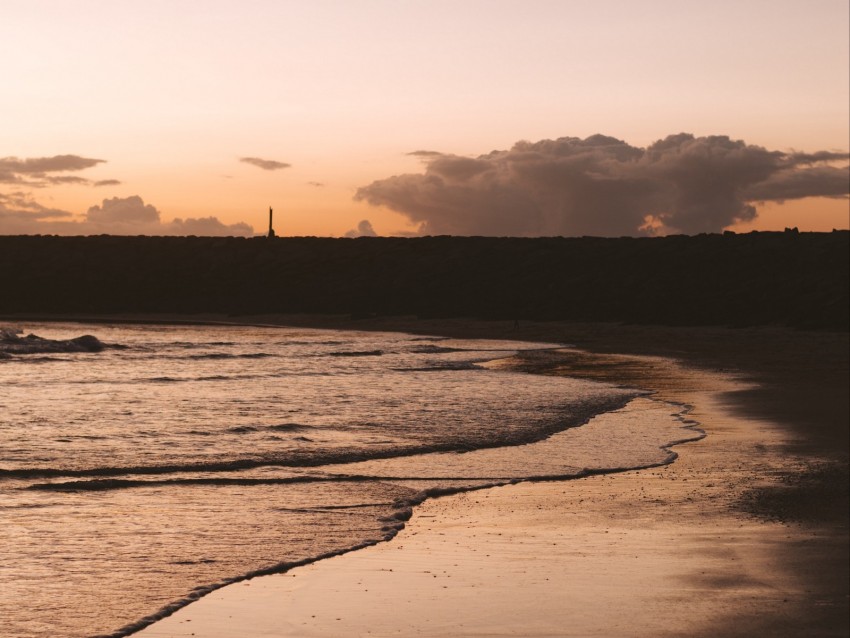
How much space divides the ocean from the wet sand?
1.38 feet

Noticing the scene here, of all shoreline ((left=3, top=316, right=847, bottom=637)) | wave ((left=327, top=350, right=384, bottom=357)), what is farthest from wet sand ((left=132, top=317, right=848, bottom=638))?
wave ((left=327, top=350, right=384, bottom=357))

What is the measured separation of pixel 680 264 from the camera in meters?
72.5

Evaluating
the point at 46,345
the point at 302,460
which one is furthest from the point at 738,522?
the point at 46,345

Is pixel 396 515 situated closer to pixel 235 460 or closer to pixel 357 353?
pixel 235 460

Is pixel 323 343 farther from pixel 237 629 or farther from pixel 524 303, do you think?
pixel 237 629

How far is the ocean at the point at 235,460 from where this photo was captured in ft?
24.6

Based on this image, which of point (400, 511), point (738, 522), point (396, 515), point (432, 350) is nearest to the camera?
point (738, 522)

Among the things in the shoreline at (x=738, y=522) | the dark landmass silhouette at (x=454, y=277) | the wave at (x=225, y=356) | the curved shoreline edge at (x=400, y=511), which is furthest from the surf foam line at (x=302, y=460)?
the dark landmass silhouette at (x=454, y=277)

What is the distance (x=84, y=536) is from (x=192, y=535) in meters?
0.78

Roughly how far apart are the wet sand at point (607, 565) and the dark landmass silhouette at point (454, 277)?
118 feet

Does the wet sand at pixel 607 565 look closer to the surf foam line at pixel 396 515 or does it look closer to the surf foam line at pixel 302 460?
the surf foam line at pixel 396 515

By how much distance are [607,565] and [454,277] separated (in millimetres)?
72421

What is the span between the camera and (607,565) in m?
7.66

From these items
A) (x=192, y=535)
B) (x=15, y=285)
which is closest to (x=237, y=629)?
(x=192, y=535)
